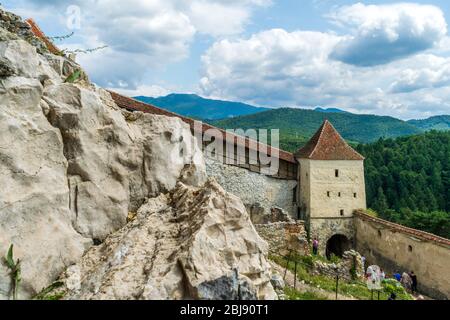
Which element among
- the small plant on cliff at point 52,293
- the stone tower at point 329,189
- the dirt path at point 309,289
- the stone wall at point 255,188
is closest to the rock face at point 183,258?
the small plant on cliff at point 52,293

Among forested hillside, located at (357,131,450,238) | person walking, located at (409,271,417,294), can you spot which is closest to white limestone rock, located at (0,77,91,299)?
person walking, located at (409,271,417,294)

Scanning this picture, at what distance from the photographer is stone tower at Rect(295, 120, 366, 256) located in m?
22.2

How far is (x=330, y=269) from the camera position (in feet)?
54.2

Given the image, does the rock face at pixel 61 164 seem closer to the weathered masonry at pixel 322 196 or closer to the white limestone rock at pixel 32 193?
the white limestone rock at pixel 32 193

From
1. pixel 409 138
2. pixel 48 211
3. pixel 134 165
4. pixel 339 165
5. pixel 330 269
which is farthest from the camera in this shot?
pixel 409 138

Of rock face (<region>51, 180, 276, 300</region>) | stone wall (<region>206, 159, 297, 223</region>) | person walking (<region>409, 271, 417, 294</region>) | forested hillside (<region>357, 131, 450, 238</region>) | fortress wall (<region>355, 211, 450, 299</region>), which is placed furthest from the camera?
forested hillside (<region>357, 131, 450, 238</region>)

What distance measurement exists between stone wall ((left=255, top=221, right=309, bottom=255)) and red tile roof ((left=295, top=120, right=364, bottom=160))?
538 cm

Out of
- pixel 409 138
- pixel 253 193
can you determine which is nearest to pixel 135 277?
pixel 253 193

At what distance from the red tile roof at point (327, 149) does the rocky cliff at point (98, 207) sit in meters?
12.9

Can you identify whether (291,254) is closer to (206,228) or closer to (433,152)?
(206,228)

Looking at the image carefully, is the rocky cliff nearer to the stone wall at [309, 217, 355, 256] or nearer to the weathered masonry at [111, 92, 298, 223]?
the weathered masonry at [111, 92, 298, 223]

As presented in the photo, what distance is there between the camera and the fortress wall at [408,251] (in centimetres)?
1612

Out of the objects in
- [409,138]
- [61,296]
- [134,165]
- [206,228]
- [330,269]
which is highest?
[409,138]

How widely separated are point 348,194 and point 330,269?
7.33 meters
